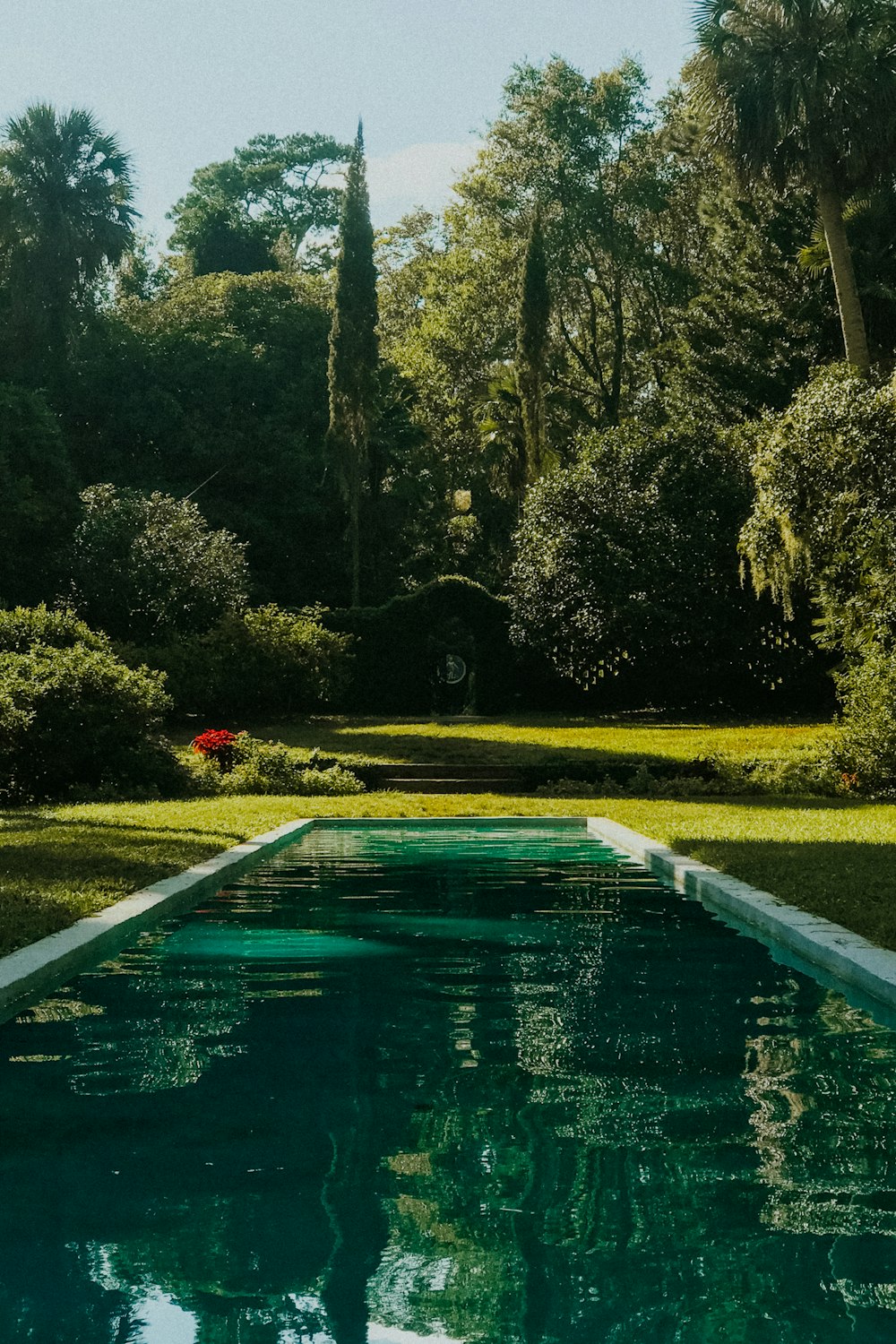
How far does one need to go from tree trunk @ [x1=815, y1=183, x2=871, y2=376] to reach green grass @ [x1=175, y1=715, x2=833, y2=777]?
7.72 meters

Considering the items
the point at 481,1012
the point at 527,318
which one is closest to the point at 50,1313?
the point at 481,1012

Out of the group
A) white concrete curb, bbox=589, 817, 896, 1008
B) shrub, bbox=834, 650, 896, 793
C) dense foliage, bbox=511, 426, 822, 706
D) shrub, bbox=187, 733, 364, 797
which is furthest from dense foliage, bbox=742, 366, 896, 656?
white concrete curb, bbox=589, 817, 896, 1008

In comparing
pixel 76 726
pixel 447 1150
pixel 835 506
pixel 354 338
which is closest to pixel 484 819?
pixel 76 726

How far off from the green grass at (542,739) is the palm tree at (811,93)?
26.0ft

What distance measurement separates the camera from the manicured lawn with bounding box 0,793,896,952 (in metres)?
9.35

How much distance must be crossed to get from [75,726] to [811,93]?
19731 millimetres

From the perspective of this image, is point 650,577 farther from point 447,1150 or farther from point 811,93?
point 447,1150

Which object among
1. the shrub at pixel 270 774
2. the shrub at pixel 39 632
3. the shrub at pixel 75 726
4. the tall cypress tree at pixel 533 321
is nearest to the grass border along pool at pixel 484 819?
the shrub at pixel 270 774

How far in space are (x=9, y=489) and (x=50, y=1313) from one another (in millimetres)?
33405

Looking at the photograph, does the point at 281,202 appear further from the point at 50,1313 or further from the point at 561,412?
the point at 50,1313

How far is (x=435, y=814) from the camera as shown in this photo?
18.3 m

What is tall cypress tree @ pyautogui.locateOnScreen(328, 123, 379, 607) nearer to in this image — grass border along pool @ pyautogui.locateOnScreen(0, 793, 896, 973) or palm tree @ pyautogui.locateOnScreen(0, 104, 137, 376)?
palm tree @ pyautogui.locateOnScreen(0, 104, 137, 376)

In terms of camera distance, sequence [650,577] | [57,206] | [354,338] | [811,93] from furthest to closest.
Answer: [354,338], [57,206], [650,577], [811,93]

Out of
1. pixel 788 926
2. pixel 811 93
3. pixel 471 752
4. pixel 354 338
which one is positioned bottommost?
pixel 788 926
